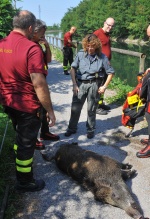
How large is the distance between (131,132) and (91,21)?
73.7m

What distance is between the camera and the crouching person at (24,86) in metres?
3.01

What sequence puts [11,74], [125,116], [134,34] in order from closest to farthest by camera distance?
[11,74] → [125,116] → [134,34]

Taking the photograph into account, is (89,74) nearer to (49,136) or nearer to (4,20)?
(49,136)

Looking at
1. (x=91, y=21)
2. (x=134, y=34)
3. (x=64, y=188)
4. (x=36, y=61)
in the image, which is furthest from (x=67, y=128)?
(x=91, y=21)

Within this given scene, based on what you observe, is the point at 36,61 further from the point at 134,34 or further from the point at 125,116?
the point at 134,34

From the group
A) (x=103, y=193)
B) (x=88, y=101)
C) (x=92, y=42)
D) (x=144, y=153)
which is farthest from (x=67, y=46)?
(x=103, y=193)

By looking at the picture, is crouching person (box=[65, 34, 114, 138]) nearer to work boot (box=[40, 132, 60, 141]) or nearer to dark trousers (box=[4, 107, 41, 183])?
work boot (box=[40, 132, 60, 141])

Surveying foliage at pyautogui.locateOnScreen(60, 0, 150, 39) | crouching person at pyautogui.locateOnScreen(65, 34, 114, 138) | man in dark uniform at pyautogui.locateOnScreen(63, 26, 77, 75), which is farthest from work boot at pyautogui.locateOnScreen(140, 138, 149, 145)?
foliage at pyautogui.locateOnScreen(60, 0, 150, 39)

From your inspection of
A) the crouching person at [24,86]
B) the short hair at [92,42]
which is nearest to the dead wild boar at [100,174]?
the crouching person at [24,86]

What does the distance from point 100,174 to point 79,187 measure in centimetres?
38

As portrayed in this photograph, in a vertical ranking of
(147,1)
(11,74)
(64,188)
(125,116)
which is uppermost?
(147,1)

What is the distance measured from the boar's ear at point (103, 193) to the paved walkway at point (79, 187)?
2.9 inches

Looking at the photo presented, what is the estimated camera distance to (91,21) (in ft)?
244

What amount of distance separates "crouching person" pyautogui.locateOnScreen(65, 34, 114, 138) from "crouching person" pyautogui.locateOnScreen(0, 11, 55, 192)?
1.79 m
